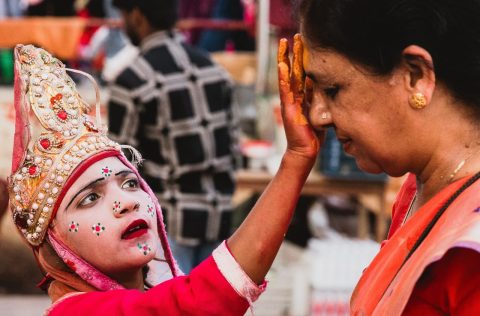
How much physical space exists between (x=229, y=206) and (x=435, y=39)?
2.46 m

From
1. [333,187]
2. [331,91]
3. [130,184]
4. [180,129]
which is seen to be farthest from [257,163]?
[331,91]

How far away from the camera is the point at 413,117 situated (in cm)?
134

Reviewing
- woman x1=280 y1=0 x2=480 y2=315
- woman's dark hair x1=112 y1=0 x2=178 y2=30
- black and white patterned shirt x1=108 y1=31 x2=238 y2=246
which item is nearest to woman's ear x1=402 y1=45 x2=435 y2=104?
woman x1=280 y1=0 x2=480 y2=315

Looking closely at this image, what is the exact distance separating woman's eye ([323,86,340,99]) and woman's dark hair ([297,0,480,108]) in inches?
3.2

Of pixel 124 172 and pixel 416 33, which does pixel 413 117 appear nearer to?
pixel 416 33

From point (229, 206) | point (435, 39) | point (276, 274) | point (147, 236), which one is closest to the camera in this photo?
point (435, 39)

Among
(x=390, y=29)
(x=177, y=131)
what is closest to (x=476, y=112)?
(x=390, y=29)

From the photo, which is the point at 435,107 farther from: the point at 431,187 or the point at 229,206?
the point at 229,206

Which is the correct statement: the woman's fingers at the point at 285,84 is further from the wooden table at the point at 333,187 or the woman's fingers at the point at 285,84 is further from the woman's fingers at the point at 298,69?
the wooden table at the point at 333,187

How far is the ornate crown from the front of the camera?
64.9 inches

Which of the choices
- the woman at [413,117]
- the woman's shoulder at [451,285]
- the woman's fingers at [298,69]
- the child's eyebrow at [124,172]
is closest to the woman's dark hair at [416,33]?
the woman at [413,117]

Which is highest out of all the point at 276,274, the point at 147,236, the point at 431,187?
the point at 431,187

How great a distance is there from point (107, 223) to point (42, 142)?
21 centimetres

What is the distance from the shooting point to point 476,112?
4.44ft
